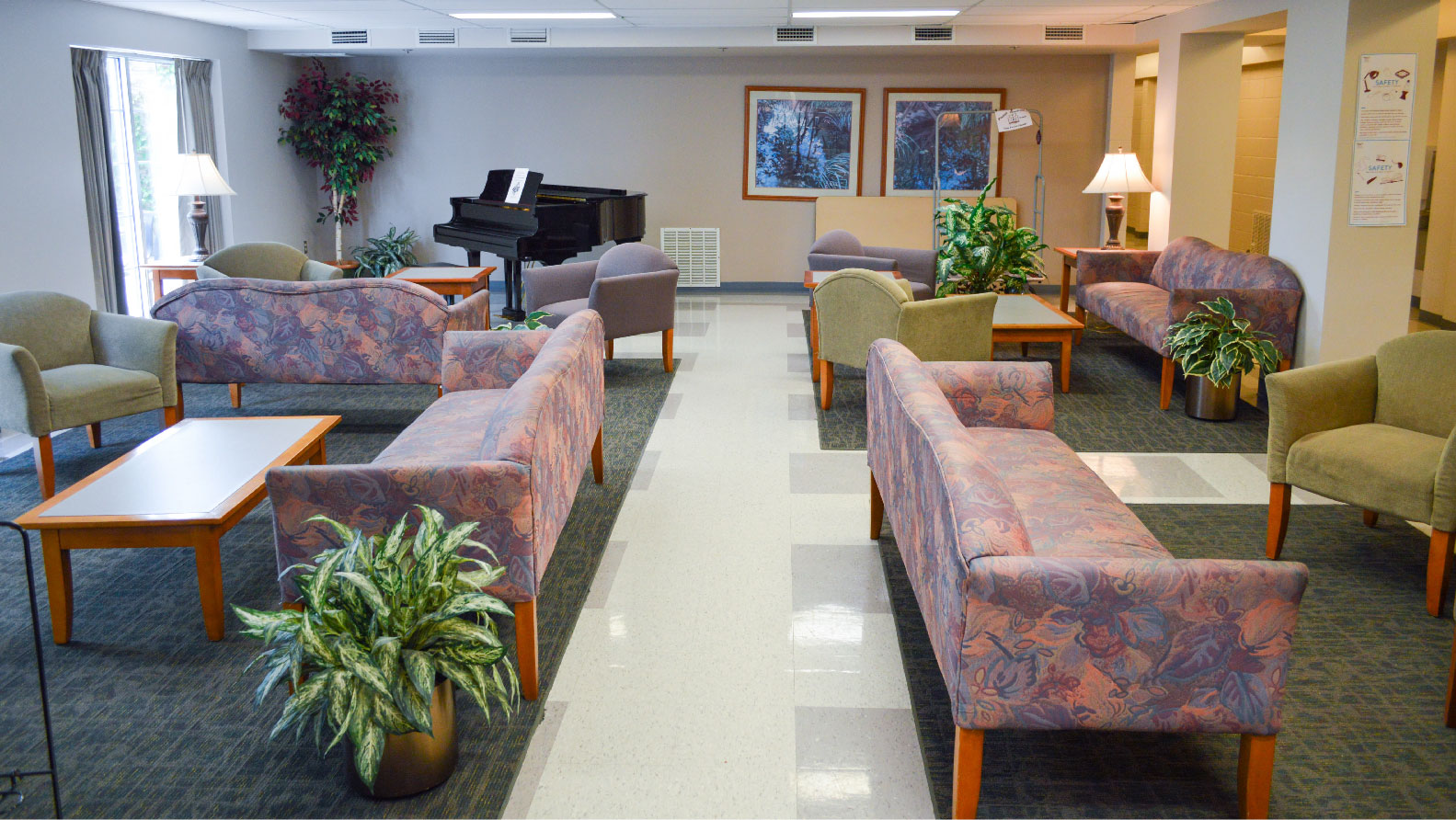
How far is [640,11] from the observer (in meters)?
8.15

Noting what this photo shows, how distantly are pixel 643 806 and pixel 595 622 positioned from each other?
3.51 ft

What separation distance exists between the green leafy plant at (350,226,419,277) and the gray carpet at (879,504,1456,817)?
8.36 m

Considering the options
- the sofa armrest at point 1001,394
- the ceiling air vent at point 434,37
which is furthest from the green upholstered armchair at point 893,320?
the ceiling air vent at point 434,37

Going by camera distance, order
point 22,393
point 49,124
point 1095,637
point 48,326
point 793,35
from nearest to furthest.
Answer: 1. point 1095,637
2. point 22,393
3. point 48,326
4. point 49,124
5. point 793,35

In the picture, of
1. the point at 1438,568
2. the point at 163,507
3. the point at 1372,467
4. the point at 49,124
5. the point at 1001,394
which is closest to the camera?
the point at 163,507

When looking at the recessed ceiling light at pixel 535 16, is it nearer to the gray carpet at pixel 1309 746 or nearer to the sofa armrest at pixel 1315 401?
the sofa armrest at pixel 1315 401

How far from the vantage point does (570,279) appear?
753 cm

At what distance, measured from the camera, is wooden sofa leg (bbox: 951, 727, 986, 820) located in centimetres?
244

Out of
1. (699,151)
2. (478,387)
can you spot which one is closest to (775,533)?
(478,387)

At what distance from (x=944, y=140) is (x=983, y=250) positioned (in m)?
3.40

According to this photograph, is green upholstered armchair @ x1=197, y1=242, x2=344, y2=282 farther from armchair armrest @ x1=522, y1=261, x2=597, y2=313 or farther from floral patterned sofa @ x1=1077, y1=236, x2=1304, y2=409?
floral patterned sofa @ x1=1077, y1=236, x2=1304, y2=409

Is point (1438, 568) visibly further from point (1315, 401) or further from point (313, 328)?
point (313, 328)

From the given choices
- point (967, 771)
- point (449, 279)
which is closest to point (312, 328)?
point (449, 279)

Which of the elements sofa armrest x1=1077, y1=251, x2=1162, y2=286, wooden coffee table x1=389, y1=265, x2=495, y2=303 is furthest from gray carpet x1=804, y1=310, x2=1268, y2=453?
wooden coffee table x1=389, y1=265, x2=495, y2=303
